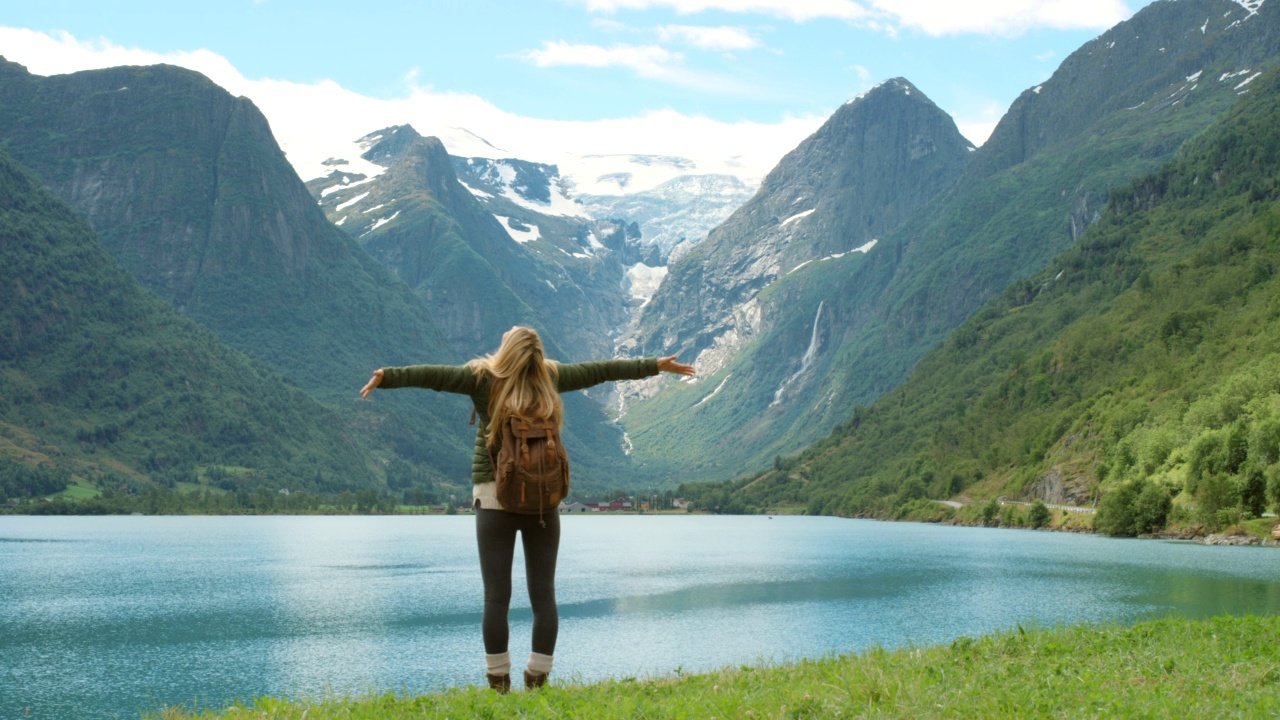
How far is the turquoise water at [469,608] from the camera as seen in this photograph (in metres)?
40.9

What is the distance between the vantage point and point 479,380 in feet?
49.0

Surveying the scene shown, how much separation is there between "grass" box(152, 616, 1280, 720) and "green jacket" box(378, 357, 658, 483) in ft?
9.74

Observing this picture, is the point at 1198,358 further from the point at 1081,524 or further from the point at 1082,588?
the point at 1082,588

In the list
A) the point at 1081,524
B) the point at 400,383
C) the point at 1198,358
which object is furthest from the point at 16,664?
the point at 1198,358

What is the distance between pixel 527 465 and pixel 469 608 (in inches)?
2071

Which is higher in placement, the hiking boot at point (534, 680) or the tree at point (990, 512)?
the hiking boot at point (534, 680)

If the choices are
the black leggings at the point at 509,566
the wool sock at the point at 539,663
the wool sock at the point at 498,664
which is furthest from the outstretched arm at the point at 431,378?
the wool sock at the point at 539,663

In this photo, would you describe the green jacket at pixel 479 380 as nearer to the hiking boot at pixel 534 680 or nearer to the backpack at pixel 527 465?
the backpack at pixel 527 465

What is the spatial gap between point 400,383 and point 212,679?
30918 mm

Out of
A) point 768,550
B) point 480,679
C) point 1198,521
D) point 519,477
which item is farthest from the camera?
point 768,550

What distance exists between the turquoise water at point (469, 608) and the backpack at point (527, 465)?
6818 millimetres

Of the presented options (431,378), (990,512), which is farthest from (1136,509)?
(431,378)

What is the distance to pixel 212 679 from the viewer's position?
134 ft

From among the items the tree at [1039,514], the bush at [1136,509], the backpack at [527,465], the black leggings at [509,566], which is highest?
the backpack at [527,465]
